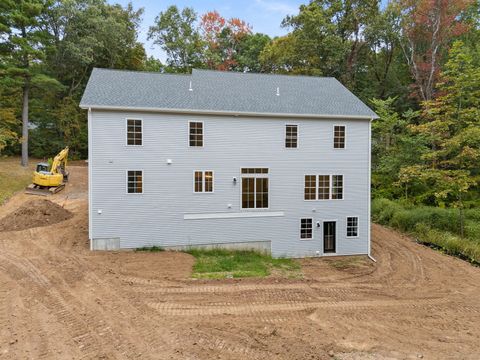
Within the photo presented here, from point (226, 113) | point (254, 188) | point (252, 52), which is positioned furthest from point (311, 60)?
point (254, 188)

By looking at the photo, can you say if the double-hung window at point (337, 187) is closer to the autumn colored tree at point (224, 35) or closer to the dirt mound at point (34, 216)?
the dirt mound at point (34, 216)

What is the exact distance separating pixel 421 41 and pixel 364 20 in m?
5.78

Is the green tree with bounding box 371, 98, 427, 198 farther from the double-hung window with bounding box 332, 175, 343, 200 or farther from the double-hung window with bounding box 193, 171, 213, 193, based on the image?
the double-hung window with bounding box 193, 171, 213, 193

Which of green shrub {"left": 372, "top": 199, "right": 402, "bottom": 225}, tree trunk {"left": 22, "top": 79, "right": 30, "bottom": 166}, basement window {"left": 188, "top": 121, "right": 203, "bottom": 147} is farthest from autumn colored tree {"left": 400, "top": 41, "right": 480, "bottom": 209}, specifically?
tree trunk {"left": 22, "top": 79, "right": 30, "bottom": 166}

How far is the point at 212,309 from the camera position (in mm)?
9375

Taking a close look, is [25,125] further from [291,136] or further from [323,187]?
[323,187]

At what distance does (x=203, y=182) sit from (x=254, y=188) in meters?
2.55

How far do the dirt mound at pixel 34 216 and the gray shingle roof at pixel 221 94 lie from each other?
7245mm

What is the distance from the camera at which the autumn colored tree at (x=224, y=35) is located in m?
41.7

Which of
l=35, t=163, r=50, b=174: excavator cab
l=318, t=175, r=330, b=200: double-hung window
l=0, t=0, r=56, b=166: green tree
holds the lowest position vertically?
l=318, t=175, r=330, b=200: double-hung window

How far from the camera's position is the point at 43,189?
21703 millimetres

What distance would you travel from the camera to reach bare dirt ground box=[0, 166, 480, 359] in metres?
7.18

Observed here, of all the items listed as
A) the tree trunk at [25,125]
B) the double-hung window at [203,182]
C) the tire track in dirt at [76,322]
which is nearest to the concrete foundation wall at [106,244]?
the tire track in dirt at [76,322]

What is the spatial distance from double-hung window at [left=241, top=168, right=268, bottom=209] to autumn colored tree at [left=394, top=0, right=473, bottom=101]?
20.4 m
